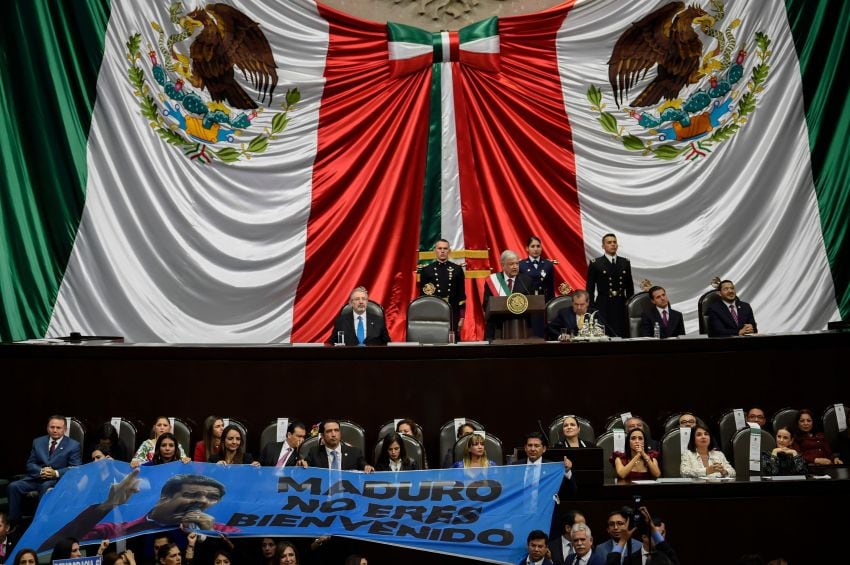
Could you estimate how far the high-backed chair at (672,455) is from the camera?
9180 millimetres

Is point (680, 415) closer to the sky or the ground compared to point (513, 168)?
closer to the ground

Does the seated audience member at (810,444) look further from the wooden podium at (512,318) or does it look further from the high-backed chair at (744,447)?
the wooden podium at (512,318)

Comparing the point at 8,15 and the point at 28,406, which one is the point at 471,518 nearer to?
the point at 28,406

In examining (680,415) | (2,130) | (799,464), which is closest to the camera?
(799,464)

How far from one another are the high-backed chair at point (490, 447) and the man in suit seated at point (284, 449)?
1274 millimetres

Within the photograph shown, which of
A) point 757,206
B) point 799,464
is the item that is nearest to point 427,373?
point 799,464

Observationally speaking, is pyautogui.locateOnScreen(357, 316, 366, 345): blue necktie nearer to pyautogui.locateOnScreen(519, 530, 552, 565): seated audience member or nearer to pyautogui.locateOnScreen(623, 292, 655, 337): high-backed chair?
pyautogui.locateOnScreen(623, 292, 655, 337): high-backed chair

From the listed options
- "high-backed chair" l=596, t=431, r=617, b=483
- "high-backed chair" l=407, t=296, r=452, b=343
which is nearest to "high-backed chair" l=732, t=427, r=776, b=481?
"high-backed chair" l=596, t=431, r=617, b=483

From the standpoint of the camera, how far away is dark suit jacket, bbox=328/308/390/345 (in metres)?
11.1

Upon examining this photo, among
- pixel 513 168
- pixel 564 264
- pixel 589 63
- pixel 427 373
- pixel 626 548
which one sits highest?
pixel 589 63

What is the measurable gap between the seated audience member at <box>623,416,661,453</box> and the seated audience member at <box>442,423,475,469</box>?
128cm

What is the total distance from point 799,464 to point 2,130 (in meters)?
9.61

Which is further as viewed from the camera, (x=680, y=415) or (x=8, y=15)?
(x=8, y=15)

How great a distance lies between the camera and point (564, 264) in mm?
13797
